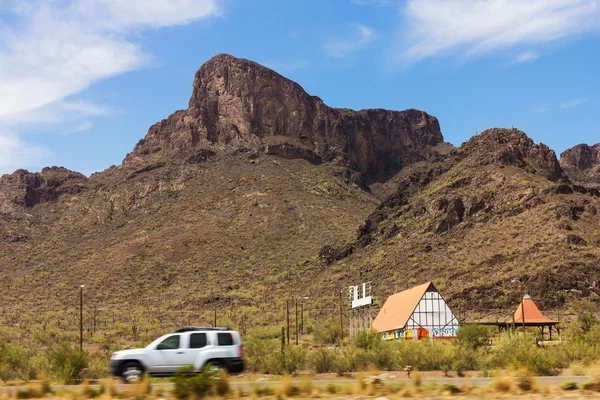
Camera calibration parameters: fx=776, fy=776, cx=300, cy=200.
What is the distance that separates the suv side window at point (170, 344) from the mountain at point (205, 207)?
5498 cm

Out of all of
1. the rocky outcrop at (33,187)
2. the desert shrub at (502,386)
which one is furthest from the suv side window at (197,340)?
the rocky outcrop at (33,187)

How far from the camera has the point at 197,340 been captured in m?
23.2

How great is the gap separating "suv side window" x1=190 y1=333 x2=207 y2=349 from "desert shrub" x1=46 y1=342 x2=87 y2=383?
5.50 m

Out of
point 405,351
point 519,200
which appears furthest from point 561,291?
point 405,351

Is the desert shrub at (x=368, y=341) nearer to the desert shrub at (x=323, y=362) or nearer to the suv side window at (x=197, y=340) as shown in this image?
the desert shrub at (x=323, y=362)

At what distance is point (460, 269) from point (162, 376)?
200 ft

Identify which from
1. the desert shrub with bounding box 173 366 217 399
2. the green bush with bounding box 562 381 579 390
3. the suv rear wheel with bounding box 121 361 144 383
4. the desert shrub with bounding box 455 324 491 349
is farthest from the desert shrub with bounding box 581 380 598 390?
the desert shrub with bounding box 455 324 491 349

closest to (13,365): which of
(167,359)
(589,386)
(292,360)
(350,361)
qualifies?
(292,360)

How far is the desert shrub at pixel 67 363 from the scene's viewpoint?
26.6m

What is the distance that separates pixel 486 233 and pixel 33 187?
8975 centimetres

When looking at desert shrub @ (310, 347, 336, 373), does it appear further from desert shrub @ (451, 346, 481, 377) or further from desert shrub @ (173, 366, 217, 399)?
desert shrub @ (173, 366, 217, 399)

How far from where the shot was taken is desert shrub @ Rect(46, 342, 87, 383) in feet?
87.3

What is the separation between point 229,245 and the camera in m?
107

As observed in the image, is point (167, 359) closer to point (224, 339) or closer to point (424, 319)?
point (224, 339)
